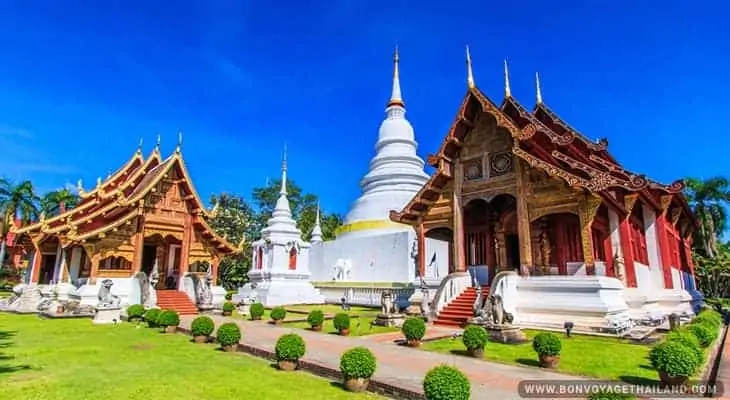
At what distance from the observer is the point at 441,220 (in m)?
16.6

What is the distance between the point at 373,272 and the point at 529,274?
15.9 metres

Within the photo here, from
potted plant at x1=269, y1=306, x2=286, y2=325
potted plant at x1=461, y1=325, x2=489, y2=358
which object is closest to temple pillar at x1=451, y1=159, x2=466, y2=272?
potted plant at x1=269, y1=306, x2=286, y2=325

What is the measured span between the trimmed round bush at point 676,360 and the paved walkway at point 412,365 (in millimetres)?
1377

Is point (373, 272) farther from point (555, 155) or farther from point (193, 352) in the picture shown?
point (193, 352)

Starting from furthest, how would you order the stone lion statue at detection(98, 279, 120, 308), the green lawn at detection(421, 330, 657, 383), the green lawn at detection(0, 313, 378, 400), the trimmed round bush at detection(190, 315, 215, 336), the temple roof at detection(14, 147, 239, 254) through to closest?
the temple roof at detection(14, 147, 239, 254) → the stone lion statue at detection(98, 279, 120, 308) → the trimmed round bush at detection(190, 315, 215, 336) → the green lawn at detection(421, 330, 657, 383) → the green lawn at detection(0, 313, 378, 400)

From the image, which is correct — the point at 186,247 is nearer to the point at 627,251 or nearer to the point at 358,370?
the point at 358,370

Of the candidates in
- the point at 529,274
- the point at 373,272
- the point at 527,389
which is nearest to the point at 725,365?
the point at 527,389

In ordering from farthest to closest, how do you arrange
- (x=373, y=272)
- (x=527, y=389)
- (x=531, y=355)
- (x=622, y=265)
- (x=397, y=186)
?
(x=397, y=186)
(x=373, y=272)
(x=622, y=265)
(x=531, y=355)
(x=527, y=389)

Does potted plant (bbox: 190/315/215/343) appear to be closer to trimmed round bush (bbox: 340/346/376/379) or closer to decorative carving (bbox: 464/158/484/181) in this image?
trimmed round bush (bbox: 340/346/376/379)

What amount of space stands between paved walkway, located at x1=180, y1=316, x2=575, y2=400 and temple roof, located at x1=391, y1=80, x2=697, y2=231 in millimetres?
6885

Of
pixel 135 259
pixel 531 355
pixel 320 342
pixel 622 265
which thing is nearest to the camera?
pixel 531 355

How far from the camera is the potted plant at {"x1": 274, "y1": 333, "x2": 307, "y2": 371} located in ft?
24.3

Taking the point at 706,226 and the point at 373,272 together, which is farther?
the point at 706,226

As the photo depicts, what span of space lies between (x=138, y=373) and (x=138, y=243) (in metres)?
13.4
